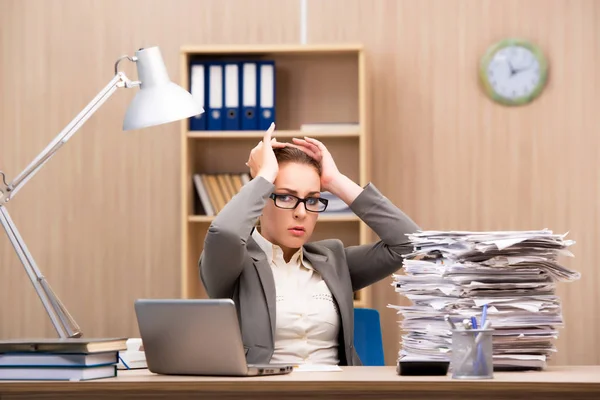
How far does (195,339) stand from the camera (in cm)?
176

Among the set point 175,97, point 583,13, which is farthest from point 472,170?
point 175,97

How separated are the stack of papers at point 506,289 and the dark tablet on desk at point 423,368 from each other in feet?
0.81

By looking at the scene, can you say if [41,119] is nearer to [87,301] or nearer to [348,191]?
[87,301]

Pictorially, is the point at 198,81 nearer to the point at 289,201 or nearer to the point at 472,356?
the point at 289,201

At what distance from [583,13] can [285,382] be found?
135 inches

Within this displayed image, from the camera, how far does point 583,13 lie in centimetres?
448

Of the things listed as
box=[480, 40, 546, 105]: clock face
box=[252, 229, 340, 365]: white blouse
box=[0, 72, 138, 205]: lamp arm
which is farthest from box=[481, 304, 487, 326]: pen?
box=[480, 40, 546, 105]: clock face

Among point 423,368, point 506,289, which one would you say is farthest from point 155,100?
point 423,368

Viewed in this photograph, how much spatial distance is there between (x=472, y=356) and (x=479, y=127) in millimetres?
2943

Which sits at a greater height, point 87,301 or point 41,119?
point 41,119

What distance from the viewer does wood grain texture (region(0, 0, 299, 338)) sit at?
4582 millimetres

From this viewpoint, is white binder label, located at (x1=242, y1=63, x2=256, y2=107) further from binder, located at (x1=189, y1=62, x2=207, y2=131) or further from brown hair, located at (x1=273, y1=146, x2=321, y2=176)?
brown hair, located at (x1=273, y1=146, x2=321, y2=176)

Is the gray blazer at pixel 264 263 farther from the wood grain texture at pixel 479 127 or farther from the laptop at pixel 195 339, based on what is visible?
the wood grain texture at pixel 479 127

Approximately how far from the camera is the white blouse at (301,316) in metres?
2.42
